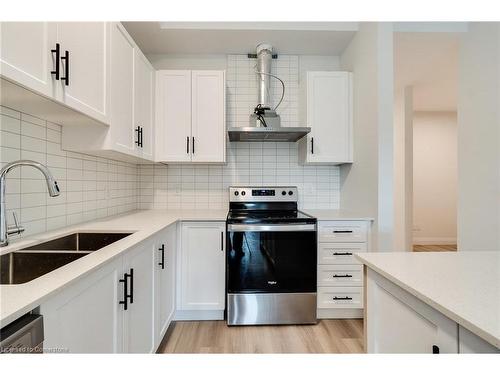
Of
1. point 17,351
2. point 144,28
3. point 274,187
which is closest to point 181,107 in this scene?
point 144,28

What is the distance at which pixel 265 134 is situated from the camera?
96.0 inches

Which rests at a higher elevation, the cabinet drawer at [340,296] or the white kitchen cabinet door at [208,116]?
the white kitchen cabinet door at [208,116]

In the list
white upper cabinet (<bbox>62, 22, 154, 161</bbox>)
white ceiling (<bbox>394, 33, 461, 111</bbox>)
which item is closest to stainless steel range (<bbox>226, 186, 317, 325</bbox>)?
white upper cabinet (<bbox>62, 22, 154, 161</bbox>)

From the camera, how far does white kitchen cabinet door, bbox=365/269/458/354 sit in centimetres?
66

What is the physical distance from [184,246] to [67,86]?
1.37m

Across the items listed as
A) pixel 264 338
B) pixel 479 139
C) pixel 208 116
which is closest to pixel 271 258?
pixel 264 338

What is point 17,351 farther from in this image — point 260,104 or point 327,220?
point 260,104

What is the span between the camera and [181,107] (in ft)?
8.03

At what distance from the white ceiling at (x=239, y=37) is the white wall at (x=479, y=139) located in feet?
3.24

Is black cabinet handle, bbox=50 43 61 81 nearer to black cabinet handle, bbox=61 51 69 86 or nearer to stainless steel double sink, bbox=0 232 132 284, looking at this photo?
black cabinet handle, bbox=61 51 69 86

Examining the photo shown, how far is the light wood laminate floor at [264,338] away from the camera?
1820mm

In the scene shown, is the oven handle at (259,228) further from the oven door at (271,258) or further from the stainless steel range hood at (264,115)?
the stainless steel range hood at (264,115)

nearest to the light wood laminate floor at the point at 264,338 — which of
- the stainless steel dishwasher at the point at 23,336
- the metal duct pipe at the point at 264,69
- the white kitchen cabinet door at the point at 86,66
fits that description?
the stainless steel dishwasher at the point at 23,336

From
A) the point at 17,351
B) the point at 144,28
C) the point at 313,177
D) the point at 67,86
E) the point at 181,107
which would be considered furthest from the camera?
the point at 313,177
